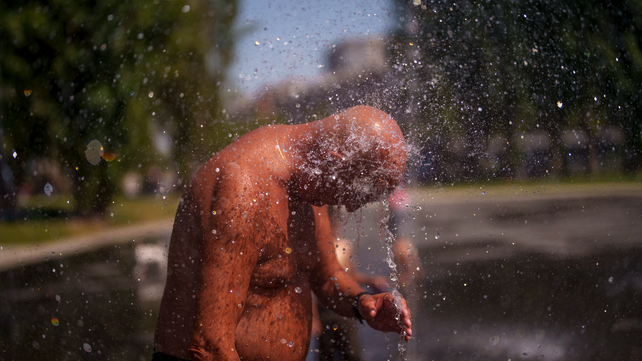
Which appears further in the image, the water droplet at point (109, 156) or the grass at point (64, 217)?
the water droplet at point (109, 156)

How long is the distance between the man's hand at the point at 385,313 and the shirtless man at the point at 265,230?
0.15 m

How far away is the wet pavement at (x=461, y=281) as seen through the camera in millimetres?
1345

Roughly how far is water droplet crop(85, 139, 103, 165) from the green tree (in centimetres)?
2

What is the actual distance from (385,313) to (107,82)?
4.10 feet

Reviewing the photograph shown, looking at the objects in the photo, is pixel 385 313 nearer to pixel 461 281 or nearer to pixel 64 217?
pixel 461 281

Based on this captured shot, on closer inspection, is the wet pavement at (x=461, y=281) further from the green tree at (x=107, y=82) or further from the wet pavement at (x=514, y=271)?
the green tree at (x=107, y=82)

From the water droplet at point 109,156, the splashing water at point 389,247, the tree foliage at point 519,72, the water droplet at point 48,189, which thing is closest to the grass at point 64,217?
the water droplet at point 48,189

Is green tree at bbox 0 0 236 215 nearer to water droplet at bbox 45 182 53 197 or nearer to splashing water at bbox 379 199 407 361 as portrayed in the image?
water droplet at bbox 45 182 53 197

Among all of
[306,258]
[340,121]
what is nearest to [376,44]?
[340,121]

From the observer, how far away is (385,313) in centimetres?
142

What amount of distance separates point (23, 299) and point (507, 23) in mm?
2325

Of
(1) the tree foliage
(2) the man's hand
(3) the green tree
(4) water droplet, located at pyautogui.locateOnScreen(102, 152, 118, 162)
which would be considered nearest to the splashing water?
(2) the man's hand

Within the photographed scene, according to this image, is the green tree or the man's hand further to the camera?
the man's hand

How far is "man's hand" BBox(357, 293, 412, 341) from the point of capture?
54.9 inches
